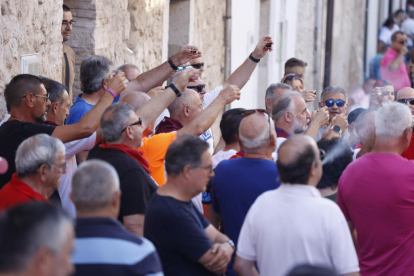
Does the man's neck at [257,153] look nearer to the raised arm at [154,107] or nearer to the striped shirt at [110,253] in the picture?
the raised arm at [154,107]

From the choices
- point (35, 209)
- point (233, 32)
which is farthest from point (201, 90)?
point (233, 32)

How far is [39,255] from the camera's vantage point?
2.51m

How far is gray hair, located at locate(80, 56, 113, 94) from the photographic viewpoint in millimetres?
5969

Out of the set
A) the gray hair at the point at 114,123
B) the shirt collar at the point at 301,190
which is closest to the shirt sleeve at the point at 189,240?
the shirt collar at the point at 301,190

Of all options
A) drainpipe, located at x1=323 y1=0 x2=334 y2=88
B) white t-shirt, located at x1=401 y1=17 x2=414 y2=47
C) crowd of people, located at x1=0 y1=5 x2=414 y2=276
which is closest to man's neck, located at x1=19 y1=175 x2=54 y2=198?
crowd of people, located at x1=0 y1=5 x2=414 y2=276

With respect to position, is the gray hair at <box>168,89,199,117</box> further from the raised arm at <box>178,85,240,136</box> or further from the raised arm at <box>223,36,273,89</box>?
the raised arm at <box>223,36,273,89</box>

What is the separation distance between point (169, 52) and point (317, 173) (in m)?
7.19

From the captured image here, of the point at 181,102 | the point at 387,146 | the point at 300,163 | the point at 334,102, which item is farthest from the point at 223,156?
the point at 334,102

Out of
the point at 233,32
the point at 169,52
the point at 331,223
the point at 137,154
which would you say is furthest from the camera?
the point at 233,32

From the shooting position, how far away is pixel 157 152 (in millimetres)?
5023

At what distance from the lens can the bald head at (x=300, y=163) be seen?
3674 millimetres

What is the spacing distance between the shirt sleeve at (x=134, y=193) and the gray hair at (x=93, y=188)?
1.06 meters

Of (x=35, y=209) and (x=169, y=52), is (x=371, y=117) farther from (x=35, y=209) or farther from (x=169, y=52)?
(x=169, y=52)

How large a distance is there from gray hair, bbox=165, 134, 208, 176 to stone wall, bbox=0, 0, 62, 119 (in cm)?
212
